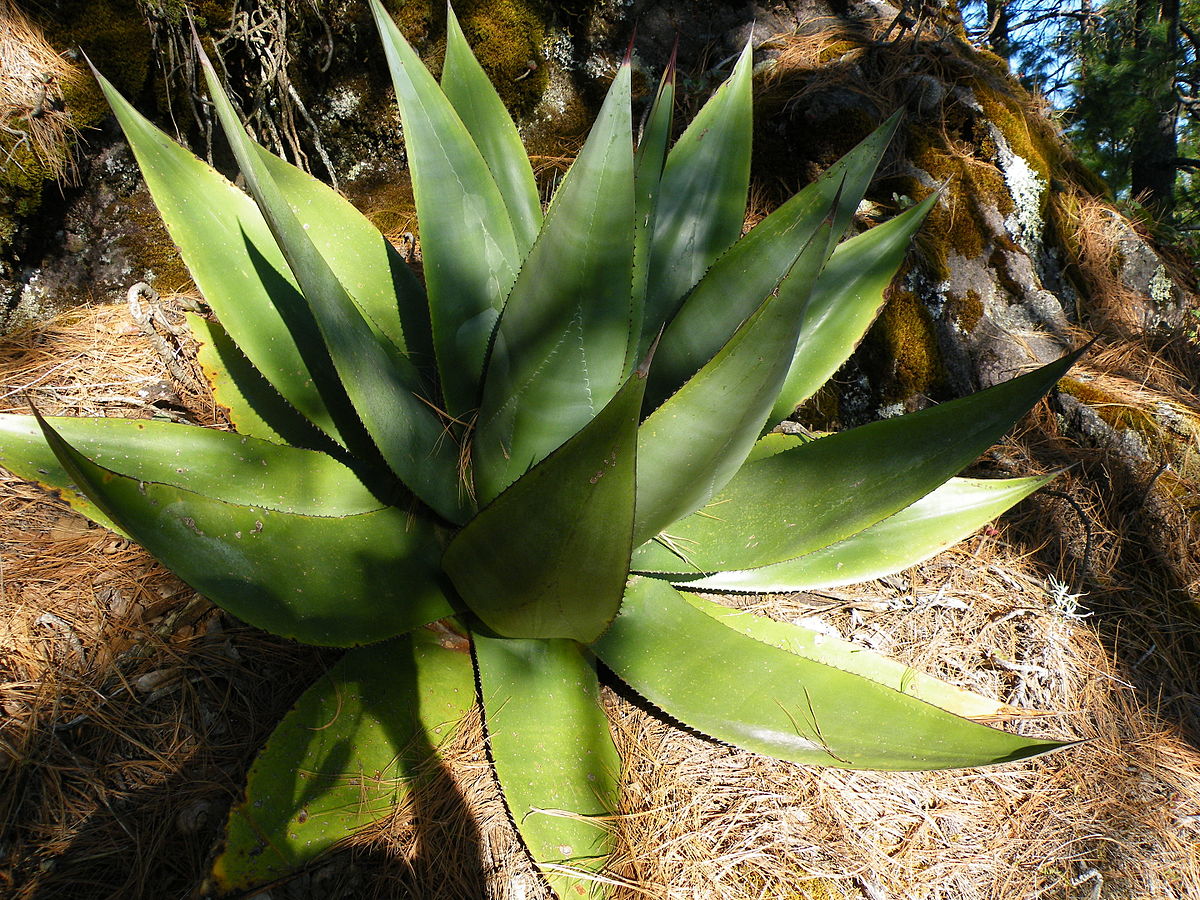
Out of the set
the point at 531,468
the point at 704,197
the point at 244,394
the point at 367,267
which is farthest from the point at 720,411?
the point at 244,394

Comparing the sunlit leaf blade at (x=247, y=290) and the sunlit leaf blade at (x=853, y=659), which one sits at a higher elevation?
the sunlit leaf blade at (x=247, y=290)

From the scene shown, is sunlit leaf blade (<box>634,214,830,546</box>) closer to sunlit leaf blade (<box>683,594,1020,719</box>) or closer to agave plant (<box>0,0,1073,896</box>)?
agave plant (<box>0,0,1073,896</box>)

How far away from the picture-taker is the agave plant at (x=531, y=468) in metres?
0.96

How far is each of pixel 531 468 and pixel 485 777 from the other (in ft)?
2.16

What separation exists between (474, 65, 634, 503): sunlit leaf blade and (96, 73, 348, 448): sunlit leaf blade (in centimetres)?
38

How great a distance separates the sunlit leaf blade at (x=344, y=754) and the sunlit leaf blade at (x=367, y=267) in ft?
2.02

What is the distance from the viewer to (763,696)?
1207 mm

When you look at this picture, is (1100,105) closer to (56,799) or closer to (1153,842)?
(1153,842)

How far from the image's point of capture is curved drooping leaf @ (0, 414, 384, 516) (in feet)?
3.78

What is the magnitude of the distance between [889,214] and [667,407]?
1810 millimetres

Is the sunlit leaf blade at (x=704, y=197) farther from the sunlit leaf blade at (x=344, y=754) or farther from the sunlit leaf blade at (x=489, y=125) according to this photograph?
the sunlit leaf blade at (x=344, y=754)

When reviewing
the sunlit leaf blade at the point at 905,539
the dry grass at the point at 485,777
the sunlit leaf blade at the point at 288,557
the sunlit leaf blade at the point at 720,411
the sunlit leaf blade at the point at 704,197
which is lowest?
the dry grass at the point at 485,777

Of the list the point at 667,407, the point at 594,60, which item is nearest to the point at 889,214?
the point at 594,60

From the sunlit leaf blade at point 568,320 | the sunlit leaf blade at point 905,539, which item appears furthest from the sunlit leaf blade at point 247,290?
the sunlit leaf blade at point 905,539
